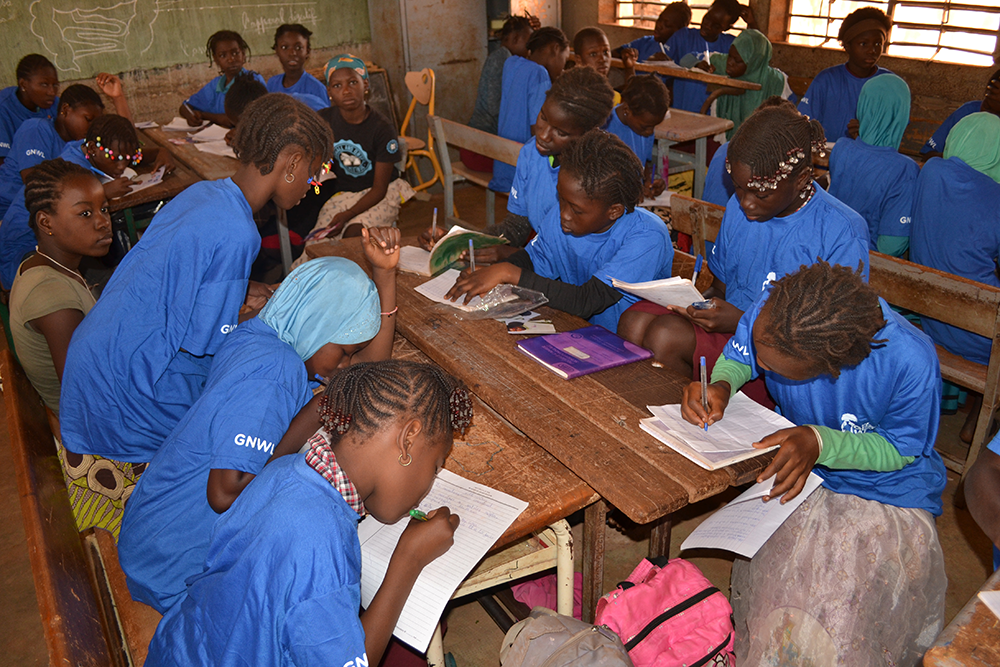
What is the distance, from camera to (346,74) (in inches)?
161

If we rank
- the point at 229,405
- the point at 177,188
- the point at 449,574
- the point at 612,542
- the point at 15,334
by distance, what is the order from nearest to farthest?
the point at 449,574
the point at 229,405
the point at 15,334
the point at 612,542
the point at 177,188

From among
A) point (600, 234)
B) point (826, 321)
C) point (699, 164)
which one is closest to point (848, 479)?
point (826, 321)

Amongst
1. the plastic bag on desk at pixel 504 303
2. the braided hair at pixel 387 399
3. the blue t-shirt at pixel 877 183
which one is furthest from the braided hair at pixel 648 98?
the braided hair at pixel 387 399

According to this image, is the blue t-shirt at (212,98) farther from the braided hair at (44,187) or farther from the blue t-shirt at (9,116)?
the braided hair at (44,187)

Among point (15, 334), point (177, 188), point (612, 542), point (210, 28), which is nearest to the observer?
point (15, 334)

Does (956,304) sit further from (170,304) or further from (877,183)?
(170,304)

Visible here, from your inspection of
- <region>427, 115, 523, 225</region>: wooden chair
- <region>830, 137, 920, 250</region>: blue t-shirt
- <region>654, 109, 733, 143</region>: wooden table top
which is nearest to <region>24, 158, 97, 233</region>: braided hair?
<region>427, 115, 523, 225</region>: wooden chair

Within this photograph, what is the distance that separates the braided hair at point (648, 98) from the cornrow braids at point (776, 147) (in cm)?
177

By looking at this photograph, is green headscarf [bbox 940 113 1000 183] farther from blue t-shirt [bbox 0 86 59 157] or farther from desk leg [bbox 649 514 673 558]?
blue t-shirt [bbox 0 86 59 157]

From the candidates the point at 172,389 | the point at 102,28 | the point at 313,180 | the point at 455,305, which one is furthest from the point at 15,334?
the point at 102,28

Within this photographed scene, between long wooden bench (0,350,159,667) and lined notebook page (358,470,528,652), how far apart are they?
1.63ft

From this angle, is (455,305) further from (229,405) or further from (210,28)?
(210,28)

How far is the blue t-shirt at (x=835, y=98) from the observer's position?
506 cm

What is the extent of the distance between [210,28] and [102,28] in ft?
2.84
